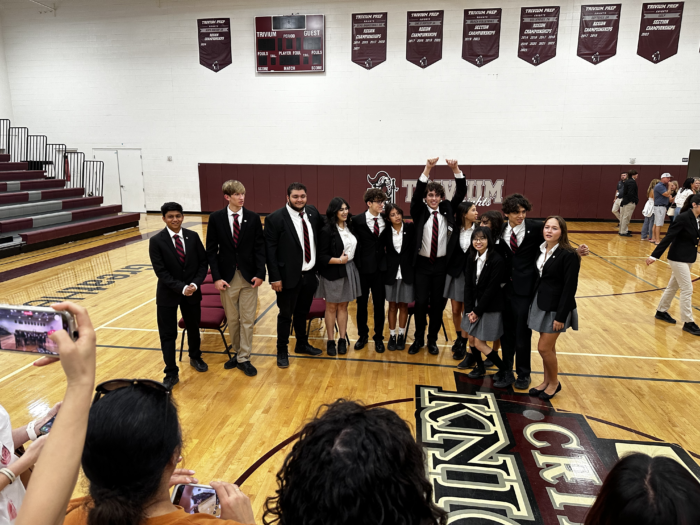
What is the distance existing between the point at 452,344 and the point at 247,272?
262cm

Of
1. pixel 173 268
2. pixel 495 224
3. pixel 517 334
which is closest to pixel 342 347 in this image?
pixel 517 334

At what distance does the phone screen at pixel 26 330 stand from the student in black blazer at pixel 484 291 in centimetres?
362

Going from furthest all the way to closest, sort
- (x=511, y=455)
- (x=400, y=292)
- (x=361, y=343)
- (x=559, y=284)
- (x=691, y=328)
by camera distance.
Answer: (x=691, y=328), (x=361, y=343), (x=400, y=292), (x=559, y=284), (x=511, y=455)

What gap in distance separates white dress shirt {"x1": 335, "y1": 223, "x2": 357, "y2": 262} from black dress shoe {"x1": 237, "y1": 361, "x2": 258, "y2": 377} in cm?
153

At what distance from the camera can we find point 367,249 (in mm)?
4883

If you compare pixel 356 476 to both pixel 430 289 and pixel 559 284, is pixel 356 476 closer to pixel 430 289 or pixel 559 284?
pixel 559 284

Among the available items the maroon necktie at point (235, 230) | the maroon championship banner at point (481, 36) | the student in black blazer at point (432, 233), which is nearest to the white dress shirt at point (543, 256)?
the student in black blazer at point (432, 233)

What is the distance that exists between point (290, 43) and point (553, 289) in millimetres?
13690

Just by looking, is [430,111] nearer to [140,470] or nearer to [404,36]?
[404,36]

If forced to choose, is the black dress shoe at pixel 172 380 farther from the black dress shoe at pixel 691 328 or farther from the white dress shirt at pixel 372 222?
the black dress shoe at pixel 691 328

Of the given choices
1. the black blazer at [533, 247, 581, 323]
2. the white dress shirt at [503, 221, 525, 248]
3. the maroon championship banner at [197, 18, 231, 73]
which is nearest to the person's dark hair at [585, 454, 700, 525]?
the black blazer at [533, 247, 581, 323]

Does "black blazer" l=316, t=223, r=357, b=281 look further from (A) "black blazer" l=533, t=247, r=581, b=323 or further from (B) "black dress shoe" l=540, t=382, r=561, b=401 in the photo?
(B) "black dress shoe" l=540, t=382, r=561, b=401

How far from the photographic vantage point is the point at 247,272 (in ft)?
14.7

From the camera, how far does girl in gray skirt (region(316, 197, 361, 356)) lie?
15.6 ft
